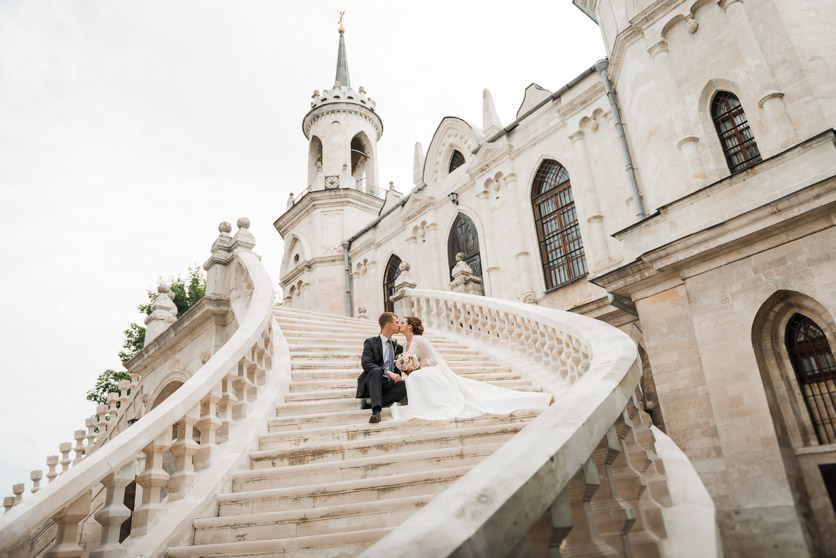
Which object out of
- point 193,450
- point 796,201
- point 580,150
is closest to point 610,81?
point 580,150

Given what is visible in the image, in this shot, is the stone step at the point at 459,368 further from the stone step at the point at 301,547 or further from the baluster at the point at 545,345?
the stone step at the point at 301,547

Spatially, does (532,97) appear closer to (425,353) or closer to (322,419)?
(425,353)

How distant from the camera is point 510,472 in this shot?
2.09m

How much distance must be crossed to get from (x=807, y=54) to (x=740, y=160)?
2019 millimetres

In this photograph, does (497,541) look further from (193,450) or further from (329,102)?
(329,102)

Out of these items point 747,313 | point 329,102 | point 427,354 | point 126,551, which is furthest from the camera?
point 329,102

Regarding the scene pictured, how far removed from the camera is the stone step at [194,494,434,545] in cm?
400

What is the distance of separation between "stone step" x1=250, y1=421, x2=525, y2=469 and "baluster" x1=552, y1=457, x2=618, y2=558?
282cm

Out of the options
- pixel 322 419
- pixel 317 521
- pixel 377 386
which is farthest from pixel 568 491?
pixel 322 419

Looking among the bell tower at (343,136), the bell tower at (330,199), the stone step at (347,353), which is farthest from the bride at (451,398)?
the bell tower at (343,136)

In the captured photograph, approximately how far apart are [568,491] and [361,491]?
2326 mm

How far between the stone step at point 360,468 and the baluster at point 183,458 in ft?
1.51

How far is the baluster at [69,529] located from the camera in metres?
3.22

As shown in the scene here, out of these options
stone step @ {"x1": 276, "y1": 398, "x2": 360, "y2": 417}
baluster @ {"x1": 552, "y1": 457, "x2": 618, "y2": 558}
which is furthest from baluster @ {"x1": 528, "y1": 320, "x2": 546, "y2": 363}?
baluster @ {"x1": 552, "y1": 457, "x2": 618, "y2": 558}
